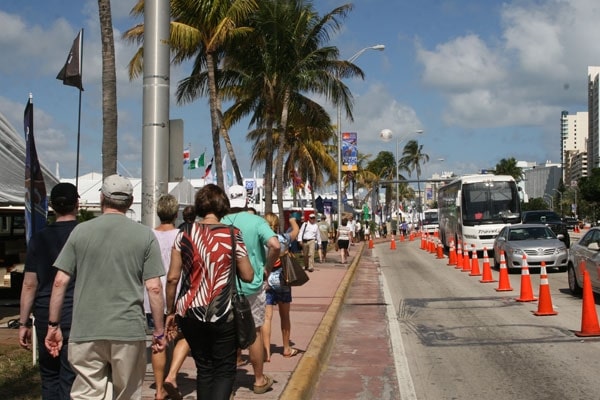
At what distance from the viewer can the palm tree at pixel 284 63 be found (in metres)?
25.0

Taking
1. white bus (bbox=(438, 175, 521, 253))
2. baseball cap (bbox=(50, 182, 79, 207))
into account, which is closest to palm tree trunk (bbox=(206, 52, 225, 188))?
white bus (bbox=(438, 175, 521, 253))

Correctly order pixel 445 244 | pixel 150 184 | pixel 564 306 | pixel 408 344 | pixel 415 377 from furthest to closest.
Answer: pixel 445 244
pixel 564 306
pixel 408 344
pixel 415 377
pixel 150 184

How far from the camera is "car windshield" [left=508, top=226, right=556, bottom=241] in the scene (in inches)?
931

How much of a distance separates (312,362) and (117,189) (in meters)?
4.25

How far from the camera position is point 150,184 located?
750cm

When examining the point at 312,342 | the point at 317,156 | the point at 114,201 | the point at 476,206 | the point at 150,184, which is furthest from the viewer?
the point at 317,156

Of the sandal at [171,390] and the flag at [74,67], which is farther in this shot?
the flag at [74,67]

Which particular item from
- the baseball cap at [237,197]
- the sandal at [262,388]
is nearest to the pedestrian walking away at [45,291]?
the baseball cap at [237,197]

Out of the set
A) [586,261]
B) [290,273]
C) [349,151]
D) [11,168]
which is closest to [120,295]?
[290,273]

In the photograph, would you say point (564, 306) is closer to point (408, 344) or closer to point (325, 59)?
point (408, 344)

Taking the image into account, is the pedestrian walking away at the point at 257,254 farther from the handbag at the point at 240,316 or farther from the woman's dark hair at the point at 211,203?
the handbag at the point at 240,316

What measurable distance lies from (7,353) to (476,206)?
86.4 feet

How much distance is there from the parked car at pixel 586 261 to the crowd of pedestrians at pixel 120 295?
34.1 ft

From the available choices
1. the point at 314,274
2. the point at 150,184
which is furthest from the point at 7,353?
the point at 314,274
